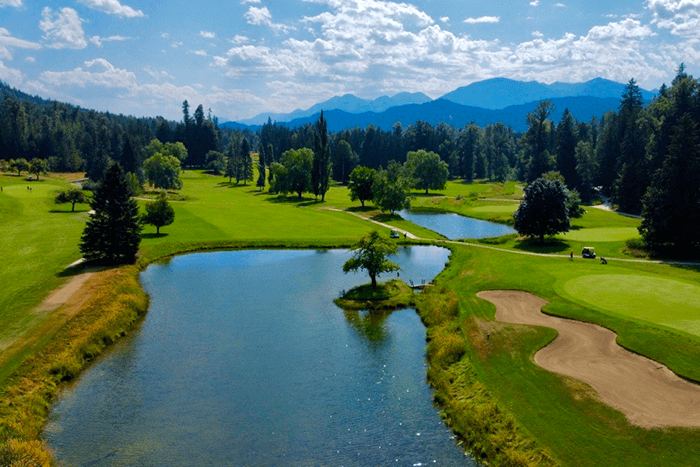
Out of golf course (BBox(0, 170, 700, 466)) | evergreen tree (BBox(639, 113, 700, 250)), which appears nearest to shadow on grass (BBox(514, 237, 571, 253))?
golf course (BBox(0, 170, 700, 466))

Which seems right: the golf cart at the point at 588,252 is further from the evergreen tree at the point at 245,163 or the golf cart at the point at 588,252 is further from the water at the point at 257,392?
the evergreen tree at the point at 245,163

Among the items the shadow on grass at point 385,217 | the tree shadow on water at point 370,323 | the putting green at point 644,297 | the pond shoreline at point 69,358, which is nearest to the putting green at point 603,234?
the putting green at point 644,297

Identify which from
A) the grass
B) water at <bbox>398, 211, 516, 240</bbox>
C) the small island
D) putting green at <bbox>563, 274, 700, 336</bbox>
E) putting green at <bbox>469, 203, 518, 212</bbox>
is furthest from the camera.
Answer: putting green at <bbox>469, 203, 518, 212</bbox>

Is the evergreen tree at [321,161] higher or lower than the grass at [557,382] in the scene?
higher

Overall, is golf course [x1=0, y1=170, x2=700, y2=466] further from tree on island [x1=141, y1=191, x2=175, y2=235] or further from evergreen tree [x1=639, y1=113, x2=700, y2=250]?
evergreen tree [x1=639, y1=113, x2=700, y2=250]

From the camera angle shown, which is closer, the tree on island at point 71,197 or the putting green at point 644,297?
the putting green at point 644,297

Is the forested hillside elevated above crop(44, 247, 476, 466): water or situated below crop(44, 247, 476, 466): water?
above
